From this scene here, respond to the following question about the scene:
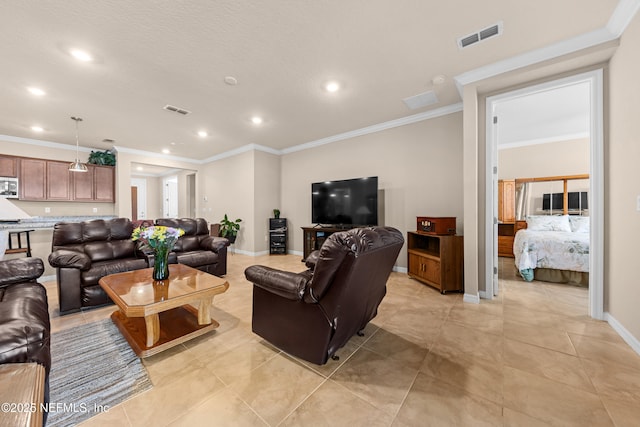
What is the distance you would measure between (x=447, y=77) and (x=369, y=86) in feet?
3.02

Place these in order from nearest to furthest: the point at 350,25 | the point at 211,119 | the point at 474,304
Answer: the point at 350,25 < the point at 474,304 < the point at 211,119

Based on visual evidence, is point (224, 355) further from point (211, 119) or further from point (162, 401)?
point (211, 119)

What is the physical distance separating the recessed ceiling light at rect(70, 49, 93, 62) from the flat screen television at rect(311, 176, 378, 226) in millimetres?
3658

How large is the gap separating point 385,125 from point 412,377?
3.95 meters

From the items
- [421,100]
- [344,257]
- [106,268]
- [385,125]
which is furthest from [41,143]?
[421,100]

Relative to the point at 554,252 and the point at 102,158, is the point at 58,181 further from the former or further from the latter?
the point at 554,252

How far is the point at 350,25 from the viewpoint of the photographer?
2070 millimetres

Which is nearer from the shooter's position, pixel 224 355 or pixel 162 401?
pixel 162 401

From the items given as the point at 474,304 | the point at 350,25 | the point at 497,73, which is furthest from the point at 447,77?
the point at 474,304

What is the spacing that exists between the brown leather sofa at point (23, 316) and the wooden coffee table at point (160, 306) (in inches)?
17.0

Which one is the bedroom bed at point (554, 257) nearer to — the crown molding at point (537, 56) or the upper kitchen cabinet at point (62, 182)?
the crown molding at point (537, 56)

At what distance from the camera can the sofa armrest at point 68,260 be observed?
2582mm

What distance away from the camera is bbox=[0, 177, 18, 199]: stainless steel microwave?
461 cm

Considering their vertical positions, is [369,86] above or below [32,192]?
above
